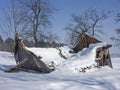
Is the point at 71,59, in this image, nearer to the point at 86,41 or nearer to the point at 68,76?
the point at 86,41

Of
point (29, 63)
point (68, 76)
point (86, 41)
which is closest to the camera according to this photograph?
point (68, 76)

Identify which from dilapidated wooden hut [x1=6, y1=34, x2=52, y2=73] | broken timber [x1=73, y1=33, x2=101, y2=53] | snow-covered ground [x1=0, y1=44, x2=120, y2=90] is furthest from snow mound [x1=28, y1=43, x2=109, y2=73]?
broken timber [x1=73, y1=33, x2=101, y2=53]

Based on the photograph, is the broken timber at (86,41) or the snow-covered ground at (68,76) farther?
the broken timber at (86,41)

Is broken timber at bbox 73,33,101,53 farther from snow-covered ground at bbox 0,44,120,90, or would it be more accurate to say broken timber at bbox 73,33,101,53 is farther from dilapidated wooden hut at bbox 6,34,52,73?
dilapidated wooden hut at bbox 6,34,52,73

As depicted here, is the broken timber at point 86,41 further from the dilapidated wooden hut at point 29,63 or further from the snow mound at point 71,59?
the dilapidated wooden hut at point 29,63

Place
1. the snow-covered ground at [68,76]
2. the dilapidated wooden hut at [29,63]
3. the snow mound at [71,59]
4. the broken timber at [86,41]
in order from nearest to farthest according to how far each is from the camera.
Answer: the snow-covered ground at [68,76]
the snow mound at [71,59]
the dilapidated wooden hut at [29,63]
the broken timber at [86,41]

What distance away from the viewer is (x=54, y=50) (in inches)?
638

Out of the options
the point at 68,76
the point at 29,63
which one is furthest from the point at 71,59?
the point at 68,76

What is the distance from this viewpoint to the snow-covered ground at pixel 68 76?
8.07 metres

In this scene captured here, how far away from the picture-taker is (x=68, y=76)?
11.8 m

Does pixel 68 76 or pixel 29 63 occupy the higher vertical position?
pixel 29 63

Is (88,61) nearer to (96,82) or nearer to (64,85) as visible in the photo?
(96,82)

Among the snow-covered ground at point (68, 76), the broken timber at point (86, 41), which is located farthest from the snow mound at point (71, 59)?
the broken timber at point (86, 41)

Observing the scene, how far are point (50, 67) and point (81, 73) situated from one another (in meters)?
1.77
